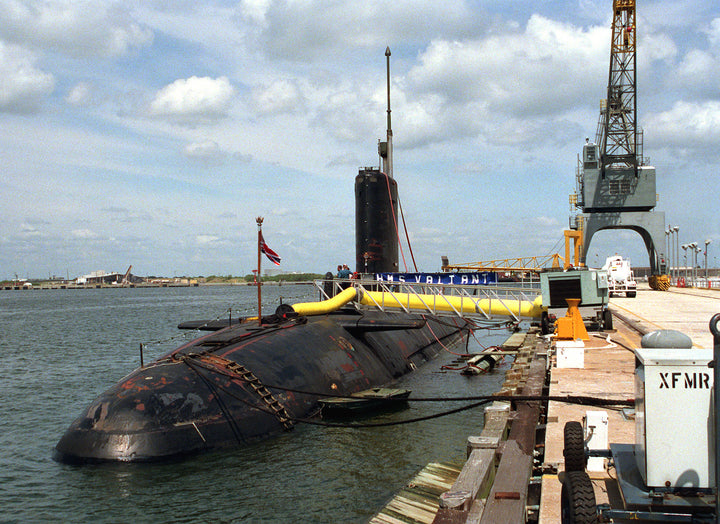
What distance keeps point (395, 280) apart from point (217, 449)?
1423 centimetres

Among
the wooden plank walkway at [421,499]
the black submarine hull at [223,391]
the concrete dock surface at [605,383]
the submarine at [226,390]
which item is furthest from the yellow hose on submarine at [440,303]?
the wooden plank walkway at [421,499]

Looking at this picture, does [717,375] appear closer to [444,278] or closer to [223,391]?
[223,391]

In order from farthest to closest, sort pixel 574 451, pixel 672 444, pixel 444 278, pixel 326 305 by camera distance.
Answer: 1. pixel 444 278
2. pixel 326 305
3. pixel 574 451
4. pixel 672 444

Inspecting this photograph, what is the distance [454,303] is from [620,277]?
88.2 feet

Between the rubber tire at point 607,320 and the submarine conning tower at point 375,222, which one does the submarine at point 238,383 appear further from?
the rubber tire at point 607,320

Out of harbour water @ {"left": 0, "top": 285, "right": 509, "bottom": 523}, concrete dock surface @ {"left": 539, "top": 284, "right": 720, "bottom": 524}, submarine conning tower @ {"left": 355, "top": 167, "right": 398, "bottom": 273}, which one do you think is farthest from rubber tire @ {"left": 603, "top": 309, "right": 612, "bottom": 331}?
submarine conning tower @ {"left": 355, "top": 167, "right": 398, "bottom": 273}

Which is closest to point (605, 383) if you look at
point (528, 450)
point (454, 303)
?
point (528, 450)

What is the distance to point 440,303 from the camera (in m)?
23.7

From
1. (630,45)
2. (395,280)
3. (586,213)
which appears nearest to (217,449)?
(395,280)

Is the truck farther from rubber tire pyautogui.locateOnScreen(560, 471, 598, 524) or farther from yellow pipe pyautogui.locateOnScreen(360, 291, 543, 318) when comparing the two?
rubber tire pyautogui.locateOnScreen(560, 471, 598, 524)

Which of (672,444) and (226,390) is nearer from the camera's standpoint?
(672,444)

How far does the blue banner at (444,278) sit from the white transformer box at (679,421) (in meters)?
18.3

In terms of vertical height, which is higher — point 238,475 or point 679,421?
point 679,421

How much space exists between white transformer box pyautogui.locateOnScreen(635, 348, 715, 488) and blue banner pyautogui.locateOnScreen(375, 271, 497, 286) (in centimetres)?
1831
